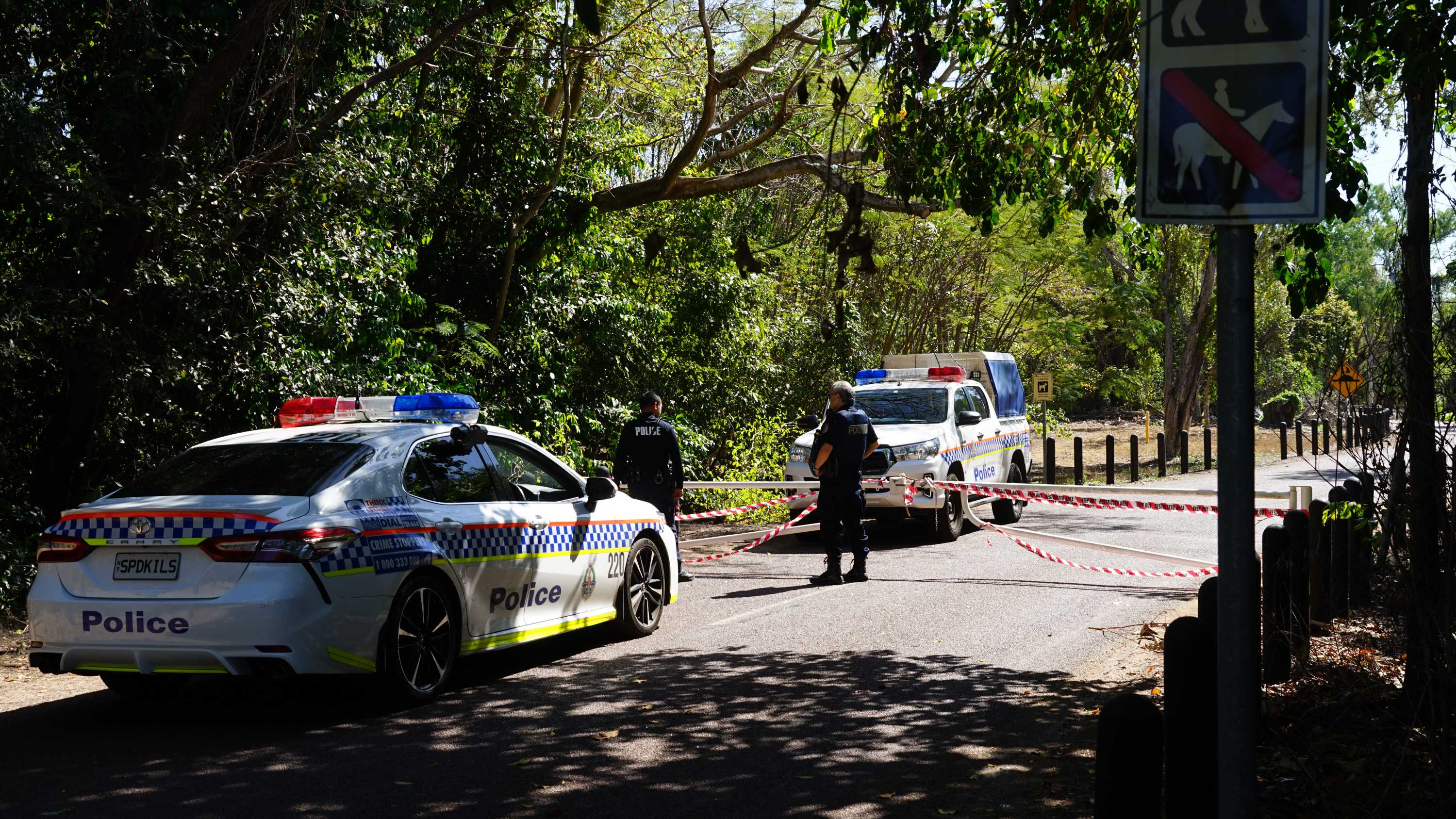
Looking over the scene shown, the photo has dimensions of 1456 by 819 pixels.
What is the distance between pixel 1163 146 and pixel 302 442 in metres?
5.68

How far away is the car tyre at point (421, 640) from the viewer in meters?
7.00

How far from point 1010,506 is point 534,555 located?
11778mm

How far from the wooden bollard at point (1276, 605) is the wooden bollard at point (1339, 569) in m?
1.51

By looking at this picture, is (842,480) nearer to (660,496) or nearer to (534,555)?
(660,496)

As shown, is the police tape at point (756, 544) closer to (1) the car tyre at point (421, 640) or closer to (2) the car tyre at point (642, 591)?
(2) the car tyre at point (642, 591)

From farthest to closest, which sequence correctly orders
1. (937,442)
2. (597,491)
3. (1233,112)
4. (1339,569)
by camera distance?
(937,442), (1339,569), (597,491), (1233,112)

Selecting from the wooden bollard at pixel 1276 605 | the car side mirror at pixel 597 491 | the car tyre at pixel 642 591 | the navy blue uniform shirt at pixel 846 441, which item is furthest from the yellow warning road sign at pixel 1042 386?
the wooden bollard at pixel 1276 605

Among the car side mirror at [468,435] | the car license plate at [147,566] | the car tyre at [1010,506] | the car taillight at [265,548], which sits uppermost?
the car side mirror at [468,435]

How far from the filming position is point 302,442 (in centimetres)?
→ 759

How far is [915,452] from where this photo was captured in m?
15.9

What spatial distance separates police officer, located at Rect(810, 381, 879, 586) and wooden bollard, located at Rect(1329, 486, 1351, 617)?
455 cm

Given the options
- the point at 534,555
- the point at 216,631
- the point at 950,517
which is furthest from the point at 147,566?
the point at 950,517

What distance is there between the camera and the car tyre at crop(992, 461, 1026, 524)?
18.8m

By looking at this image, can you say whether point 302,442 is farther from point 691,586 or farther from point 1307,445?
point 1307,445
